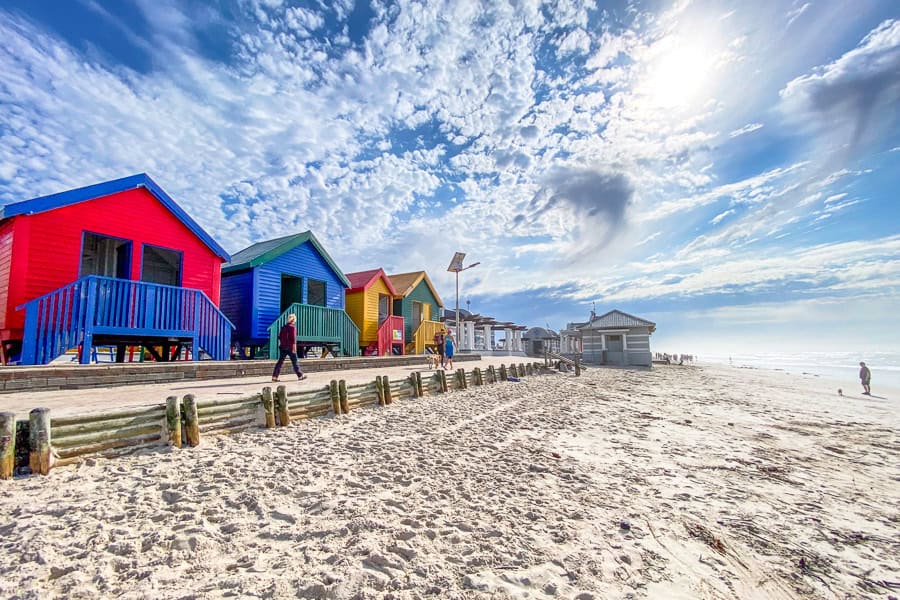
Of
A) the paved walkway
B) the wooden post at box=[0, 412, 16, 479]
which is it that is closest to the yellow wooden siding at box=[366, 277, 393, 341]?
the paved walkway

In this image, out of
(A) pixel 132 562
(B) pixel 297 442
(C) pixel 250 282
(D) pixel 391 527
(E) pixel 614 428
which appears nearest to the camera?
(A) pixel 132 562

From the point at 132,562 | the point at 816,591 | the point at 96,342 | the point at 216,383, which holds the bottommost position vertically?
the point at 816,591

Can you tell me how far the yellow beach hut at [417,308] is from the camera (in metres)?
23.4

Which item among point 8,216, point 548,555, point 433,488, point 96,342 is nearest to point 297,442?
point 433,488

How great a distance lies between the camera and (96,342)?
1034 centimetres

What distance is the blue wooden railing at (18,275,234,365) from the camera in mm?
8656

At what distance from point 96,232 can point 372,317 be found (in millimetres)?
11668

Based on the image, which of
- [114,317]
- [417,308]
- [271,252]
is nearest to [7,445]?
[114,317]

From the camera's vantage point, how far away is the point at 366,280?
67.6 feet

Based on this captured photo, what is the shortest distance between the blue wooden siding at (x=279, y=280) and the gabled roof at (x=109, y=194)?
A: 1736 millimetres

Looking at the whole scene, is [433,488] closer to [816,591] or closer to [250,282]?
[816,591]

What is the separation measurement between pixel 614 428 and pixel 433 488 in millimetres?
5771

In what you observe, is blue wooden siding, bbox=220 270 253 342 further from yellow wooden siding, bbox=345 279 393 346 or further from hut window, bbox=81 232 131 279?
yellow wooden siding, bbox=345 279 393 346

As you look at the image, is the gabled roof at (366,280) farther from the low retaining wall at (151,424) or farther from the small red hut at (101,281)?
the low retaining wall at (151,424)
